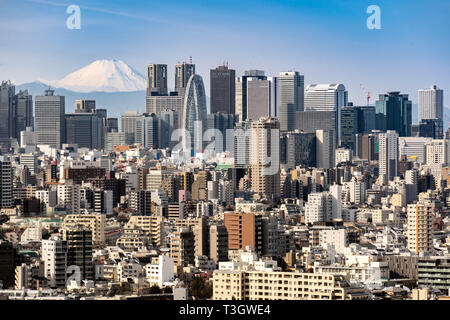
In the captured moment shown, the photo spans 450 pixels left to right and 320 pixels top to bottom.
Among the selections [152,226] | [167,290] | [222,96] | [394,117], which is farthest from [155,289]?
[222,96]

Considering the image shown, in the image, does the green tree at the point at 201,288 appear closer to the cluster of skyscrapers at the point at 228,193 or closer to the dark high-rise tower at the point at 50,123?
the cluster of skyscrapers at the point at 228,193

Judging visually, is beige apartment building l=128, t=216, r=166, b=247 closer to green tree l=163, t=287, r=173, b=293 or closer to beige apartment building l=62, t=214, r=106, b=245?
beige apartment building l=62, t=214, r=106, b=245

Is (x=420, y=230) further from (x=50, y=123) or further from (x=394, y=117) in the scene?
(x=50, y=123)

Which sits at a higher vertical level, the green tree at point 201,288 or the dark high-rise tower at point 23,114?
the dark high-rise tower at point 23,114

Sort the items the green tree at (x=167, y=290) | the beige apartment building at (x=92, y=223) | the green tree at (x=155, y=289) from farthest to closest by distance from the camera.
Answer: the beige apartment building at (x=92, y=223)
the green tree at (x=167, y=290)
the green tree at (x=155, y=289)

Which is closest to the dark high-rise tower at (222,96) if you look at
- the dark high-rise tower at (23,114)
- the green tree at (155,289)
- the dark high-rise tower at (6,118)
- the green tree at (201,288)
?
the dark high-rise tower at (23,114)

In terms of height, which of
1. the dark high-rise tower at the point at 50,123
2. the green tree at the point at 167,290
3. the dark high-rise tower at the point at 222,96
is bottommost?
the green tree at the point at 167,290
